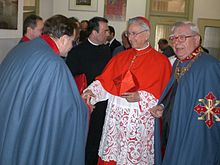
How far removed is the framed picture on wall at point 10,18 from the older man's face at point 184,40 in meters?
3.13

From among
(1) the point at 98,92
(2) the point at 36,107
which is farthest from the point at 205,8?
(2) the point at 36,107

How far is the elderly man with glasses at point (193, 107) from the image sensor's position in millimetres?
2564

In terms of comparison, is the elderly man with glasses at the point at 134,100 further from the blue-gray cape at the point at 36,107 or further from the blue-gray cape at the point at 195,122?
the blue-gray cape at the point at 36,107

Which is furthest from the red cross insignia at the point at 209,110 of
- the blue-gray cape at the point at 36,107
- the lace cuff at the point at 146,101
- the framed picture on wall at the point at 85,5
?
the framed picture on wall at the point at 85,5

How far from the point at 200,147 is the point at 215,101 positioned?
388mm

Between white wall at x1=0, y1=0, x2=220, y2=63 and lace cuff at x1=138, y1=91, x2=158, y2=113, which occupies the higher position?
white wall at x1=0, y1=0, x2=220, y2=63

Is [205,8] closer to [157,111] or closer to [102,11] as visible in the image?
[102,11]

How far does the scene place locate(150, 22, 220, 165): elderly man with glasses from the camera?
2.56m

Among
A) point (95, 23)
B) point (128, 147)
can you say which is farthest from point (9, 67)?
point (95, 23)

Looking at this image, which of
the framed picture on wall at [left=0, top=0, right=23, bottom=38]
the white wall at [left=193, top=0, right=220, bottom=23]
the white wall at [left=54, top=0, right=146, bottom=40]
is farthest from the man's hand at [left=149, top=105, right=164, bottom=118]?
the white wall at [left=193, top=0, right=220, bottom=23]

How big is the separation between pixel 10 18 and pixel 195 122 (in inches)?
144

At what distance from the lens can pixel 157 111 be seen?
2.89 metres

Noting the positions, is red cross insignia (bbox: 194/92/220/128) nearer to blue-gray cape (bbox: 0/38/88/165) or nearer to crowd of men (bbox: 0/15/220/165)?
crowd of men (bbox: 0/15/220/165)

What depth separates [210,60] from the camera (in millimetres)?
2619
